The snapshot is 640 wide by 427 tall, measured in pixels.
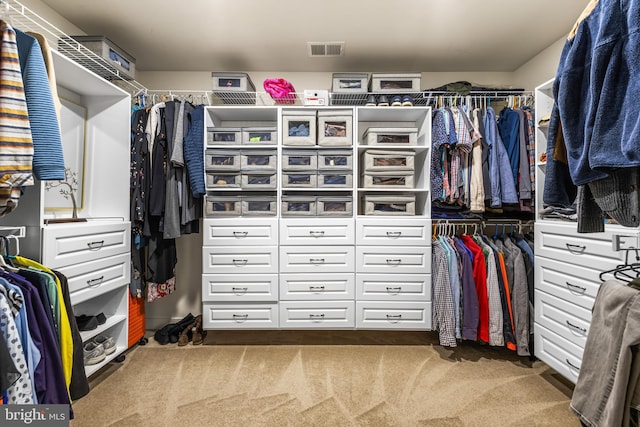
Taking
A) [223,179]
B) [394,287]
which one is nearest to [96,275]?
[223,179]

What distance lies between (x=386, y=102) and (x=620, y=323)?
1.99m

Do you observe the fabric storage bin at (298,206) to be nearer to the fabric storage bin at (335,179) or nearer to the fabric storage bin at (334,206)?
the fabric storage bin at (334,206)

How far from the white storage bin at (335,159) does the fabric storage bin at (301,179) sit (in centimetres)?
10

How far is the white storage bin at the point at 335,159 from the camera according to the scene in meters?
2.27

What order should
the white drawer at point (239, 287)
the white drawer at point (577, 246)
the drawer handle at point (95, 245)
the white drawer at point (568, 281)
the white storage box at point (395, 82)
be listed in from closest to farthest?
the white drawer at point (577, 246), the white drawer at point (568, 281), the drawer handle at point (95, 245), the white drawer at point (239, 287), the white storage box at point (395, 82)

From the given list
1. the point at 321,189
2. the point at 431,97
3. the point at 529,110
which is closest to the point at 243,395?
the point at 321,189

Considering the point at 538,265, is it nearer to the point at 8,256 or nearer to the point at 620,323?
the point at 620,323

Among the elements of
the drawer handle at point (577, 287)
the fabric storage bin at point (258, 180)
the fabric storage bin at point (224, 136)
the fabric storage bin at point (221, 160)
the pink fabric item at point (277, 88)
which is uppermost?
the pink fabric item at point (277, 88)

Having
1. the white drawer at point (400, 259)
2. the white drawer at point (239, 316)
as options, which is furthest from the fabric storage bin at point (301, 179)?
the white drawer at point (239, 316)

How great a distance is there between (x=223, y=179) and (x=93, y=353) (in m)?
1.39

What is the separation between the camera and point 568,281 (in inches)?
67.4

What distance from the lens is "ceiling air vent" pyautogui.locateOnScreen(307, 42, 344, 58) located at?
235cm

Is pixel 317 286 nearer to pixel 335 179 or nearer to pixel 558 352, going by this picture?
pixel 335 179

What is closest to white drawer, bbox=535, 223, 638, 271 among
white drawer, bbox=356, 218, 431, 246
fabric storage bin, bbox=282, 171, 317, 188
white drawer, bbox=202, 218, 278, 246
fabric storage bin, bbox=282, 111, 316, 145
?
white drawer, bbox=356, 218, 431, 246
